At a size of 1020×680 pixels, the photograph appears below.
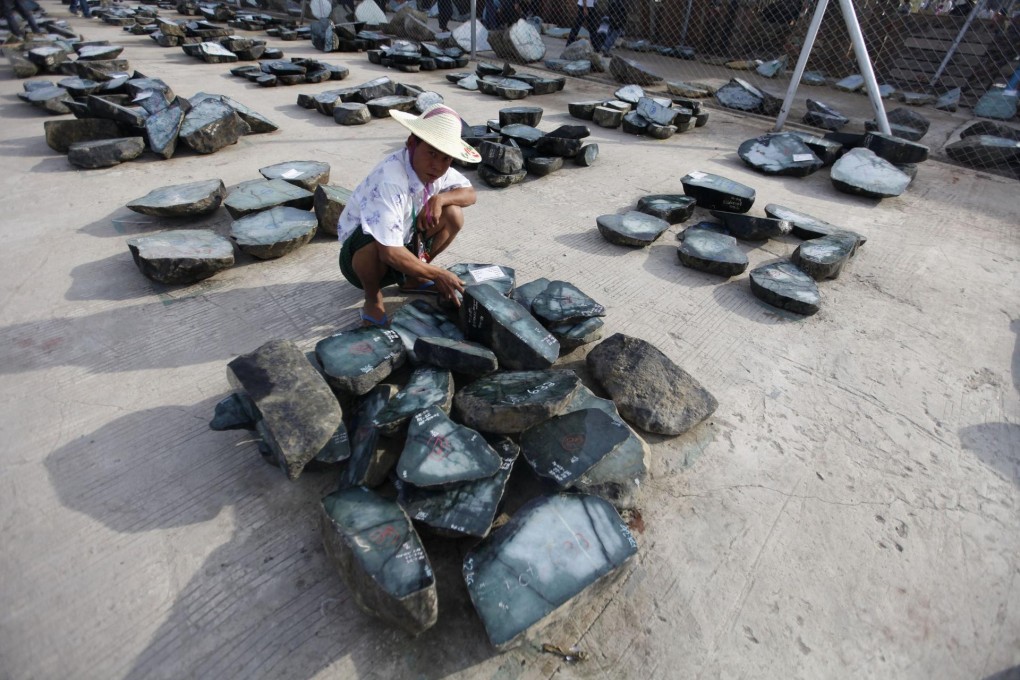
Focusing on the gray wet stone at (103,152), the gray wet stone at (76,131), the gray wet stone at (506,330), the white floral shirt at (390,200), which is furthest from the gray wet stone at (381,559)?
the gray wet stone at (76,131)

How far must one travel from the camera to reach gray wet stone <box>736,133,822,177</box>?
4422 mm

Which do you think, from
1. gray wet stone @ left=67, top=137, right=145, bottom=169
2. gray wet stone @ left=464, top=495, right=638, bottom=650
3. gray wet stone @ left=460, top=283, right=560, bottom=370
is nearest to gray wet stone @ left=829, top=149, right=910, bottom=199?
gray wet stone @ left=460, top=283, right=560, bottom=370

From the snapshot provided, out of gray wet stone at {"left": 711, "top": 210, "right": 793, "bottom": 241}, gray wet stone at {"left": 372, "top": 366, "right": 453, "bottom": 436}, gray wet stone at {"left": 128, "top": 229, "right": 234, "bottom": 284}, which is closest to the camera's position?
gray wet stone at {"left": 372, "top": 366, "right": 453, "bottom": 436}

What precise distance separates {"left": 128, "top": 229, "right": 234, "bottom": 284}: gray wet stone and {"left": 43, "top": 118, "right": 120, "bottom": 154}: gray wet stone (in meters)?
2.11

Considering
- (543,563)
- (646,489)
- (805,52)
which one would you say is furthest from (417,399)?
(805,52)

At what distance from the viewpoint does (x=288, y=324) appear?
2.38 metres

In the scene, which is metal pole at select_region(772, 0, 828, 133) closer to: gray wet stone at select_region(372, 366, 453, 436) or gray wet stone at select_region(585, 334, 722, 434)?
gray wet stone at select_region(585, 334, 722, 434)

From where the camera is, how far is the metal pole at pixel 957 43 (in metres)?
7.47

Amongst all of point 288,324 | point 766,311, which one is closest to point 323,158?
point 288,324

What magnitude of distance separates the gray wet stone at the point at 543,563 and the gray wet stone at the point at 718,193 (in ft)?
9.56

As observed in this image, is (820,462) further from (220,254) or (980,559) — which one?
(220,254)

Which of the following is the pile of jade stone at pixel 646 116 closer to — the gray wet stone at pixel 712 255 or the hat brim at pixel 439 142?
the gray wet stone at pixel 712 255

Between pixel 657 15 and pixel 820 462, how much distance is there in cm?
1202

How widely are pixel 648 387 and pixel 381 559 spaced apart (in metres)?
1.26
